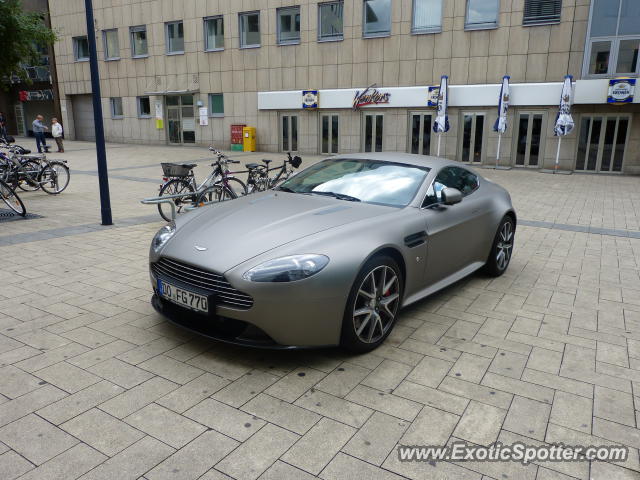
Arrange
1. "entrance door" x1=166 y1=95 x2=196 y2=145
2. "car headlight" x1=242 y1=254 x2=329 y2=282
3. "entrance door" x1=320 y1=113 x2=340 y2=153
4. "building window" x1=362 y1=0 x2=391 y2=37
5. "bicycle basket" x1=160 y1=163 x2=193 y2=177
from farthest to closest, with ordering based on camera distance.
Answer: "entrance door" x1=166 y1=95 x2=196 y2=145 < "entrance door" x1=320 y1=113 x2=340 y2=153 < "building window" x1=362 y1=0 x2=391 y2=37 < "bicycle basket" x1=160 y1=163 x2=193 y2=177 < "car headlight" x1=242 y1=254 x2=329 y2=282

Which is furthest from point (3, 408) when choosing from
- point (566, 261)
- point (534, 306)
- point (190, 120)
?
point (190, 120)

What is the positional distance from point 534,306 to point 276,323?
2.84 metres

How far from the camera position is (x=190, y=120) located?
1064 inches

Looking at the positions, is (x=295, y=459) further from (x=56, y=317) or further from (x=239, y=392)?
(x=56, y=317)

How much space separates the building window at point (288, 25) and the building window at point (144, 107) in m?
9.36

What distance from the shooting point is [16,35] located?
9461 millimetres

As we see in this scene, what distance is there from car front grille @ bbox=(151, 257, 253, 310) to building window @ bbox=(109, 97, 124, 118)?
28454 millimetres

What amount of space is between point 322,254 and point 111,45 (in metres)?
30.3

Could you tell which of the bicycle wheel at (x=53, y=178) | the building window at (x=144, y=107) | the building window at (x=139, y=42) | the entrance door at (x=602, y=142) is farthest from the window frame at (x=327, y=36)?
the bicycle wheel at (x=53, y=178)

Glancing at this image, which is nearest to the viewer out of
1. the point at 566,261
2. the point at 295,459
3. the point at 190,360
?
the point at 295,459

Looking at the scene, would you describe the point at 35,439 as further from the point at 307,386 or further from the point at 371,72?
the point at 371,72

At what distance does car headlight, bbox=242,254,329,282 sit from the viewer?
3236 millimetres

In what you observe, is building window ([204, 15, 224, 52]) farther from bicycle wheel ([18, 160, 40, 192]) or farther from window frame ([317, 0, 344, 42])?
bicycle wheel ([18, 160, 40, 192])

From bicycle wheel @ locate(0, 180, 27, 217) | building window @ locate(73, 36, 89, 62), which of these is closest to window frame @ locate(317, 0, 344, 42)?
building window @ locate(73, 36, 89, 62)
